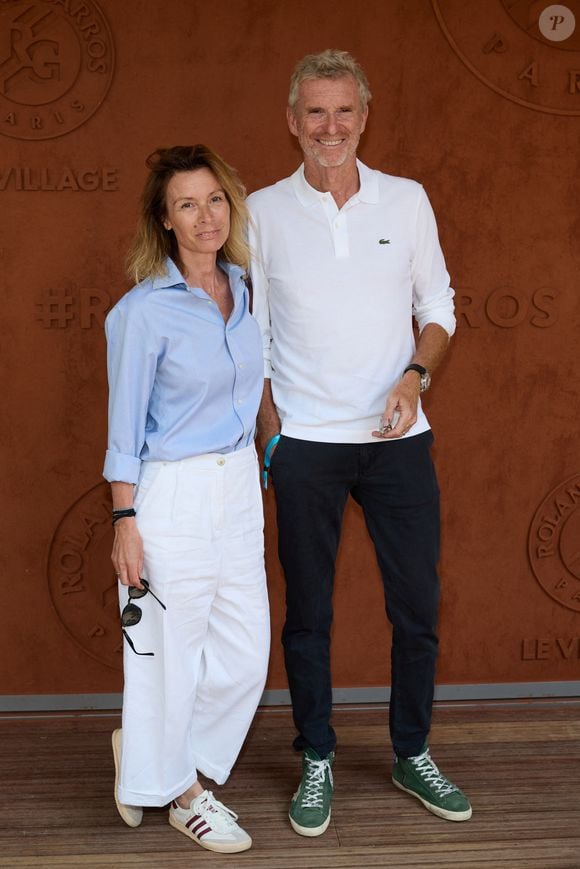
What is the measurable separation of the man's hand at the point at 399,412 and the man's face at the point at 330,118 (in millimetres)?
619

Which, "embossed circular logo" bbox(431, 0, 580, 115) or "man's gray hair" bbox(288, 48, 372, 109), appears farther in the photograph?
"embossed circular logo" bbox(431, 0, 580, 115)

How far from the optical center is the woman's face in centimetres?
262

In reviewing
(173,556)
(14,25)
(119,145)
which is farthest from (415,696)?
(14,25)

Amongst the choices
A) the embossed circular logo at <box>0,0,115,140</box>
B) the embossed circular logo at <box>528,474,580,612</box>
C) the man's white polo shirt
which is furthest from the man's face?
the embossed circular logo at <box>528,474,580,612</box>

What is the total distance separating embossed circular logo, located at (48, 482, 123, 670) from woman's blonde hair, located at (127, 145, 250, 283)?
1.08 meters

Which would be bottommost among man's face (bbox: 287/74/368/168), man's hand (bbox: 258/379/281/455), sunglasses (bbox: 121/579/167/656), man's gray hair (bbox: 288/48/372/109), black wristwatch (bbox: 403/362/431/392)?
sunglasses (bbox: 121/579/167/656)

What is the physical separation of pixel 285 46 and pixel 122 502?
5.40 ft

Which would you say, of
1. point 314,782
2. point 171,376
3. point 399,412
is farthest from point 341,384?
point 314,782

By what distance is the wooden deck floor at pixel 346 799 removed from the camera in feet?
8.86

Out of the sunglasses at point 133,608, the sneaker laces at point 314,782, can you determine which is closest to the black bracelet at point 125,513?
the sunglasses at point 133,608

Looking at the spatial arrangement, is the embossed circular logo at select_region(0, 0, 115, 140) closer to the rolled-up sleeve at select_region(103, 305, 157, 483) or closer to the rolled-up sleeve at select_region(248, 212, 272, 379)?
the rolled-up sleeve at select_region(248, 212, 272, 379)

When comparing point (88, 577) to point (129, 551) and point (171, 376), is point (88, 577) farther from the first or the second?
point (171, 376)

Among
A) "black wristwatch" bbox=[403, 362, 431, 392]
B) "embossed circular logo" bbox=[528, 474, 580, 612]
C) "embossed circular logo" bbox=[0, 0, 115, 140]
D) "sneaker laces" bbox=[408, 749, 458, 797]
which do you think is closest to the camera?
"black wristwatch" bbox=[403, 362, 431, 392]

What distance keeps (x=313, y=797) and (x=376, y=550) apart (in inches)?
27.2
